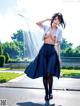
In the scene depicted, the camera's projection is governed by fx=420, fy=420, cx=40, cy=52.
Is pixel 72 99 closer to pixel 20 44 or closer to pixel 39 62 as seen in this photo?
pixel 39 62

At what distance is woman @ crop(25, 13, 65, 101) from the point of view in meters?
6.48

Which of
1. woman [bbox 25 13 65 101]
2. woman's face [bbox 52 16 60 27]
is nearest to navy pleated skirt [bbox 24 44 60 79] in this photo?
woman [bbox 25 13 65 101]

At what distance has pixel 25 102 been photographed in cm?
650

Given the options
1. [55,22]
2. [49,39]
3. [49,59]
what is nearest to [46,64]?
[49,59]

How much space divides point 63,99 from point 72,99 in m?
0.16

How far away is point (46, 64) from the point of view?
653cm

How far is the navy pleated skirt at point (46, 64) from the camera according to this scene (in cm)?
646

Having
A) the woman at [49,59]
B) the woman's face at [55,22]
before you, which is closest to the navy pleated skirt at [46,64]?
the woman at [49,59]

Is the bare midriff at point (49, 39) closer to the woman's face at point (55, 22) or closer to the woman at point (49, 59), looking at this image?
the woman at point (49, 59)

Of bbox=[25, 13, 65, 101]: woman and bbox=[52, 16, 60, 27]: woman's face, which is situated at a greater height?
bbox=[52, 16, 60, 27]: woman's face

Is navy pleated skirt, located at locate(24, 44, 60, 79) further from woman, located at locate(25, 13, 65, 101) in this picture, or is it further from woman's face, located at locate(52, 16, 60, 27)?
woman's face, located at locate(52, 16, 60, 27)

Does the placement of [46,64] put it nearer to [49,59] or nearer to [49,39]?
[49,59]

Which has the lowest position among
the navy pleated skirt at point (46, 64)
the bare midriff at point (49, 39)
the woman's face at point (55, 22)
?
the navy pleated skirt at point (46, 64)

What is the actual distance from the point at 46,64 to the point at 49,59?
0.09m
